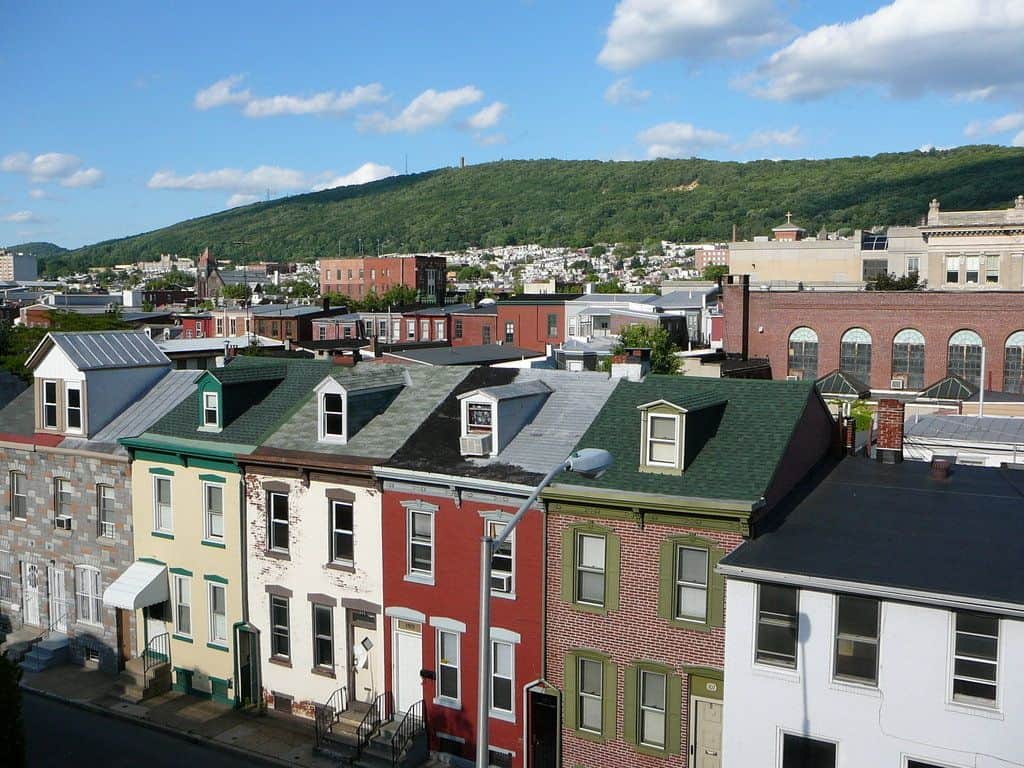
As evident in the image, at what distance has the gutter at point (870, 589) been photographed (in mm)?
16484

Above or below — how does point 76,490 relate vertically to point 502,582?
above

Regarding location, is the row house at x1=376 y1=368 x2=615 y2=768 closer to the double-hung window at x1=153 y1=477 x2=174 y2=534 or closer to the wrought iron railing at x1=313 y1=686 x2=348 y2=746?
the wrought iron railing at x1=313 y1=686 x2=348 y2=746

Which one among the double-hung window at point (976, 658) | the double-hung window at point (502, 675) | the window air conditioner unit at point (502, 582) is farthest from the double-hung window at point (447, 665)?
the double-hung window at point (976, 658)

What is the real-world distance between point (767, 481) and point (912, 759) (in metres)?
5.81

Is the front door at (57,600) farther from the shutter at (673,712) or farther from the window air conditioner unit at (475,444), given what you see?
the shutter at (673,712)

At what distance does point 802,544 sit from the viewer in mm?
19203

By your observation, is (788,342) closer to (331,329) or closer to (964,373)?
(964,373)

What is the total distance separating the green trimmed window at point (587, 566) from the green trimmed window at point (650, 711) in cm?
165

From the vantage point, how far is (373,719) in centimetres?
2423

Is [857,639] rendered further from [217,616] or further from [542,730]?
[217,616]

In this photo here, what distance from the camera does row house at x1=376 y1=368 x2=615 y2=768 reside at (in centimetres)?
2234

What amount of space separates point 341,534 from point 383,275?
454ft

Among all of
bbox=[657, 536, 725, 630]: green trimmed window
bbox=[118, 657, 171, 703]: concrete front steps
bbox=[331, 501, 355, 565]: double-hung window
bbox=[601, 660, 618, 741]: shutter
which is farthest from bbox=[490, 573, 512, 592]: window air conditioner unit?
bbox=[118, 657, 171, 703]: concrete front steps

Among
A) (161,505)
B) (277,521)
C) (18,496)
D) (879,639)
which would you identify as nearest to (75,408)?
(18,496)
